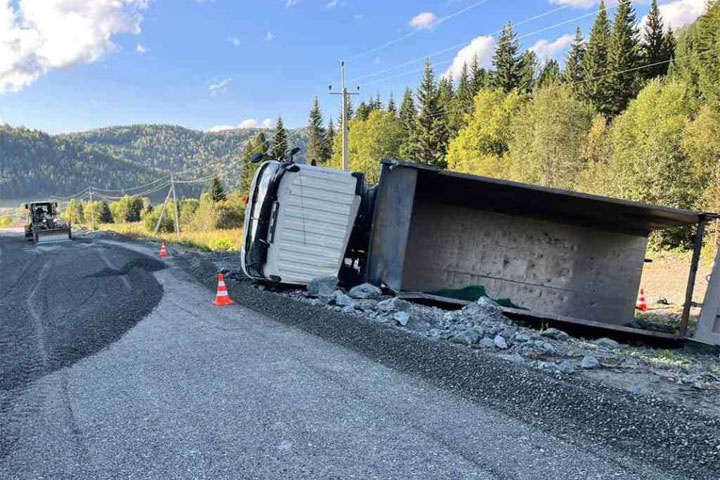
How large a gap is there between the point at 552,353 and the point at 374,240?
11.1 feet

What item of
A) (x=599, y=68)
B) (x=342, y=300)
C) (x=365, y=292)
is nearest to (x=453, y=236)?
(x=365, y=292)

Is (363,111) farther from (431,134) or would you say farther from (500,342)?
(500,342)

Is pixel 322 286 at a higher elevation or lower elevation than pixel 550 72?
lower

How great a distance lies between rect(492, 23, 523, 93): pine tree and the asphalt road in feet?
161

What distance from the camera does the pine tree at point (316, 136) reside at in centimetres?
7256

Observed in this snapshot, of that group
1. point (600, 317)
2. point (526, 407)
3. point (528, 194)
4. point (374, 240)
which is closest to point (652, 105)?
point (600, 317)

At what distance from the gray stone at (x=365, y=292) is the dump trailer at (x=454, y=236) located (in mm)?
219

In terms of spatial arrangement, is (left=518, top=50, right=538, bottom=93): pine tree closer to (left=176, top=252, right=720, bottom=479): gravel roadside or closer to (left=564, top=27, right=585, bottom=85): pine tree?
(left=564, top=27, right=585, bottom=85): pine tree

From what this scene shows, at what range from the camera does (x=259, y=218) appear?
8227 mm

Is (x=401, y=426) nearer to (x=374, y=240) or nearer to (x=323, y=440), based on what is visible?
(x=323, y=440)

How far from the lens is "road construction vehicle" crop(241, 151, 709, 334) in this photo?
26.5 ft

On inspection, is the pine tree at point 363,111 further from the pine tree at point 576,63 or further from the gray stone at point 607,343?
the gray stone at point 607,343

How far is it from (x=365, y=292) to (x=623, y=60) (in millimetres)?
40658

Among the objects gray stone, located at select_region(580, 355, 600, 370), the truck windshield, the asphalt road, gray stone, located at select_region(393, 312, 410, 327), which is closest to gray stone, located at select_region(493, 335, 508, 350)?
gray stone, located at select_region(580, 355, 600, 370)
